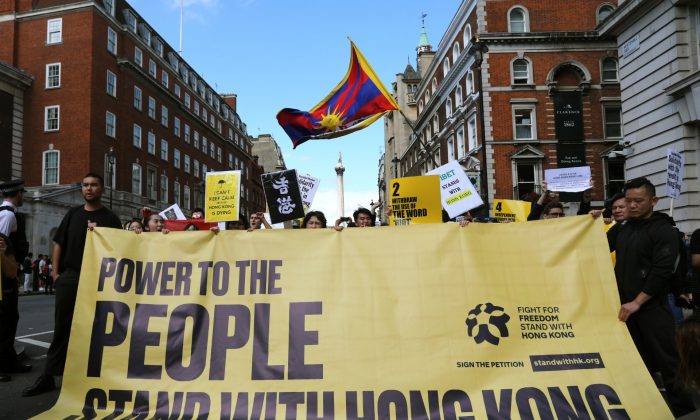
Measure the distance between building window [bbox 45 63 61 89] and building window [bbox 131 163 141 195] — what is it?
7634mm

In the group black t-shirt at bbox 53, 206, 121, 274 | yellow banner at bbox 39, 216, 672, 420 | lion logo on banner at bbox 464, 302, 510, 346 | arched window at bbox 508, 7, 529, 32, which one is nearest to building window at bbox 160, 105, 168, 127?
arched window at bbox 508, 7, 529, 32

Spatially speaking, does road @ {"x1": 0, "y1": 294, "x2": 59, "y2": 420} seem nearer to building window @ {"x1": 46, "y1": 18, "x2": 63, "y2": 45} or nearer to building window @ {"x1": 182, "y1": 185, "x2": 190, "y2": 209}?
building window @ {"x1": 46, "y1": 18, "x2": 63, "y2": 45}

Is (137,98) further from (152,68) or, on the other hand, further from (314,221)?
(314,221)

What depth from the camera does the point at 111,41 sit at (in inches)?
1453

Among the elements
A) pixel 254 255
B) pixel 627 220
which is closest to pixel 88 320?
pixel 254 255

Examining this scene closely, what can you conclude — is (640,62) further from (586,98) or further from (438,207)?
(586,98)

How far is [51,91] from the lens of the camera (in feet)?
112

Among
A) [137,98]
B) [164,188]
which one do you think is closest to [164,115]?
[137,98]

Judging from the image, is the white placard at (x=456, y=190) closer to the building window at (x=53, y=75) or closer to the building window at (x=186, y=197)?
the building window at (x=53, y=75)

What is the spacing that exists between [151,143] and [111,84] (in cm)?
687

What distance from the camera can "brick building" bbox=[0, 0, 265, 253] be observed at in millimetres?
33344

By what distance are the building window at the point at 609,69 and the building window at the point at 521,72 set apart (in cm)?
463

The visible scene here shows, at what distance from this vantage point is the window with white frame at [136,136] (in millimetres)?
39562

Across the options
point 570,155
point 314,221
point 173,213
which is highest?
point 570,155
